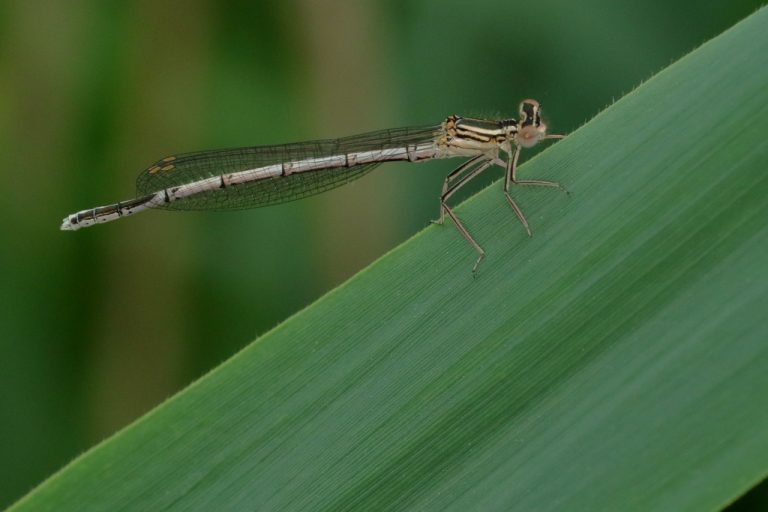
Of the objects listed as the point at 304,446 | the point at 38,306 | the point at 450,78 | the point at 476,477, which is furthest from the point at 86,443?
the point at 450,78

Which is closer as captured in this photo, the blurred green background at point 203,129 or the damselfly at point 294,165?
the damselfly at point 294,165

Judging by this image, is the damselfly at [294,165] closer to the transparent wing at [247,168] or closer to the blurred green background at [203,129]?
the transparent wing at [247,168]

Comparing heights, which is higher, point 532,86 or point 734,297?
point 532,86

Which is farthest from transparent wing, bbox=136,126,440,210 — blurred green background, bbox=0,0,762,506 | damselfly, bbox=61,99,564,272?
blurred green background, bbox=0,0,762,506

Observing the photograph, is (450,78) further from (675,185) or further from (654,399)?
(654,399)

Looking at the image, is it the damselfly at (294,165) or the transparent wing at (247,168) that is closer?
the damselfly at (294,165)

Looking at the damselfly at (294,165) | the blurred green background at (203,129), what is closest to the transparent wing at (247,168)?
the damselfly at (294,165)

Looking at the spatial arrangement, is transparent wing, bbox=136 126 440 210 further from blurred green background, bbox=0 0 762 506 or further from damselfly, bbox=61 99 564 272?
blurred green background, bbox=0 0 762 506
